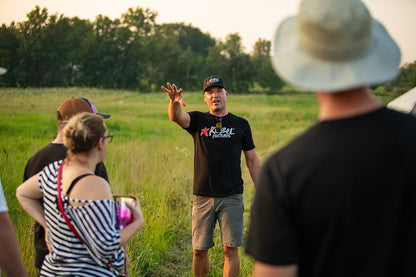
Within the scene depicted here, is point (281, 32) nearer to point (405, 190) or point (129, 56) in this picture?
point (405, 190)

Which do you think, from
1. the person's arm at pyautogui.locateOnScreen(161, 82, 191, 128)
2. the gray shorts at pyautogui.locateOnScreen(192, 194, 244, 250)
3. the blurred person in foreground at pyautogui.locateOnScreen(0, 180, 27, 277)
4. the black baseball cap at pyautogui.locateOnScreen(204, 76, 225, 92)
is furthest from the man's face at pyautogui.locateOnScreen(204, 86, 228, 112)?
the blurred person in foreground at pyautogui.locateOnScreen(0, 180, 27, 277)

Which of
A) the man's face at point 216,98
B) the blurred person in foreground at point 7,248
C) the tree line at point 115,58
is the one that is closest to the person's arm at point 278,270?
the blurred person in foreground at point 7,248

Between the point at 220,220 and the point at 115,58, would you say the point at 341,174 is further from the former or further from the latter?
the point at 115,58

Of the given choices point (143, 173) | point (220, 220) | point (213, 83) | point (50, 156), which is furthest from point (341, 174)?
point (143, 173)

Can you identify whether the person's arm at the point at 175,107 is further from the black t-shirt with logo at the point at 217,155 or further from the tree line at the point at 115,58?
the tree line at the point at 115,58

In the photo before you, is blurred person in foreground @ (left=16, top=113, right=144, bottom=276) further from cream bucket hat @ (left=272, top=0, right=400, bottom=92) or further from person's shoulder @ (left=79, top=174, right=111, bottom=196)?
cream bucket hat @ (left=272, top=0, right=400, bottom=92)

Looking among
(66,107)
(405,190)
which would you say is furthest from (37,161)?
(405,190)

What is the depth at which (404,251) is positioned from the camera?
1351 millimetres

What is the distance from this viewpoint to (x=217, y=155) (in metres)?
4.21

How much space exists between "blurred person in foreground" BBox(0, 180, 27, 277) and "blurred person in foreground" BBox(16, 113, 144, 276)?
200 mm

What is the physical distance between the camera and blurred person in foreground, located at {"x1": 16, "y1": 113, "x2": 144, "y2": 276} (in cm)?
211

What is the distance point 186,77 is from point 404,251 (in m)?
42.2

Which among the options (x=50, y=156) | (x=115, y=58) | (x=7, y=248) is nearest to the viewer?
(x=7, y=248)

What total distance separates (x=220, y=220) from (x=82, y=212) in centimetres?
235
